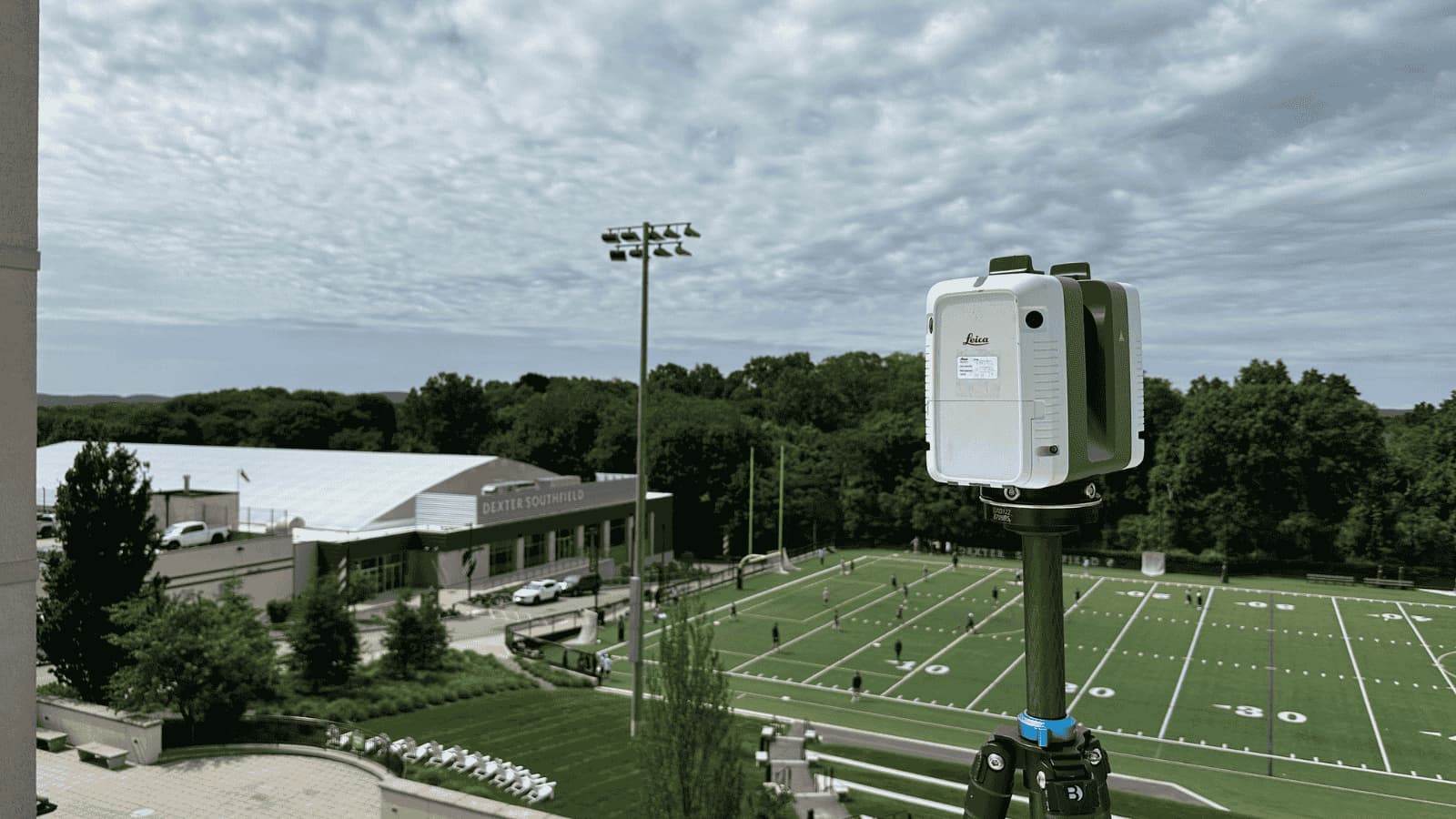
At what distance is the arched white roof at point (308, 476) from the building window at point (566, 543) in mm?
6726

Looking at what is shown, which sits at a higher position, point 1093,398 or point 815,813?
point 1093,398

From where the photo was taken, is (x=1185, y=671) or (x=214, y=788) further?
(x=1185, y=671)

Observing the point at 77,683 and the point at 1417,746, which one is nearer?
the point at 77,683

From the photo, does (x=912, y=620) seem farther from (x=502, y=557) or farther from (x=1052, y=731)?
(x=1052, y=731)

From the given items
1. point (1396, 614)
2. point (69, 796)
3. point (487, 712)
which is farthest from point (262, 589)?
point (1396, 614)

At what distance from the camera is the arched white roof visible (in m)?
49.1

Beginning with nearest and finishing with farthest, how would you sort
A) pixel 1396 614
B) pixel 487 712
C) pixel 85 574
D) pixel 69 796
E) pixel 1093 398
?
1. pixel 1093 398
2. pixel 69 796
3. pixel 85 574
4. pixel 487 712
5. pixel 1396 614

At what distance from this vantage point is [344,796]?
15977mm

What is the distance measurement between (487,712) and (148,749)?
7318 millimetres

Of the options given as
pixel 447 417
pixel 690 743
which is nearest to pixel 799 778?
pixel 690 743

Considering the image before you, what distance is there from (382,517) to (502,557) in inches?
262

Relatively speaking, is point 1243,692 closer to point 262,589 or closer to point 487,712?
point 487,712

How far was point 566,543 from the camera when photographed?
2162 inches

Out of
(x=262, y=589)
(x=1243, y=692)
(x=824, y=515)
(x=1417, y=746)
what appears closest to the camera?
(x=1417, y=746)
